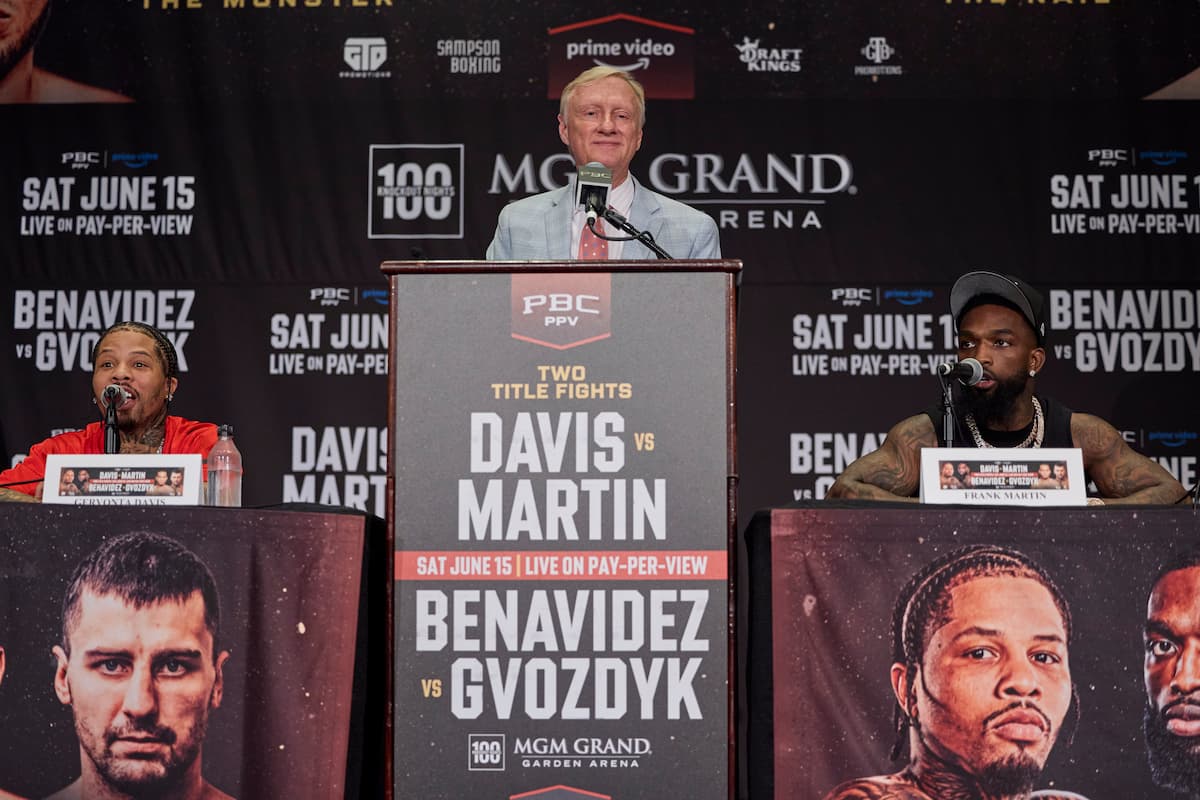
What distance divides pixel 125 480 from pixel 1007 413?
2074 mm

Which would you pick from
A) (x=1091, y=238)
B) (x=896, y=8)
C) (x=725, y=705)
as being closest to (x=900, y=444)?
(x=725, y=705)

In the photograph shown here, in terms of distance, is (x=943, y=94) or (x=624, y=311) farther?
(x=943, y=94)

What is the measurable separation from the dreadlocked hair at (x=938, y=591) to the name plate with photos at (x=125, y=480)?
4.32 feet

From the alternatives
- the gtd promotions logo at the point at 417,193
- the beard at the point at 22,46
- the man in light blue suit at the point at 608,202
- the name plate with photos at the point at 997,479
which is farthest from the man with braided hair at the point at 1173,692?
the beard at the point at 22,46

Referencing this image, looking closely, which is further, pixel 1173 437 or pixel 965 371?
pixel 1173 437

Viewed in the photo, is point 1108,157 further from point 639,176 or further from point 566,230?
point 566,230

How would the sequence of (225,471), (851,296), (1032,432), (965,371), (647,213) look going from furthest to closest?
(851,296)
(647,213)
(1032,432)
(225,471)
(965,371)

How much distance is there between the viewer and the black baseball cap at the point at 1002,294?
3.38 meters

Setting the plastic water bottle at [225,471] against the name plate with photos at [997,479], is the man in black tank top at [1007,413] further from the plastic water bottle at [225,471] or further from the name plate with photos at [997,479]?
the plastic water bottle at [225,471]

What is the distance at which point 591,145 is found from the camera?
3.73 m

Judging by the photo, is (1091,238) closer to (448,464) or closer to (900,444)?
(900,444)

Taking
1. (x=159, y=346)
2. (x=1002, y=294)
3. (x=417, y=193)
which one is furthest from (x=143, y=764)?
(x=417, y=193)

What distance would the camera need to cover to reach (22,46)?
199 inches

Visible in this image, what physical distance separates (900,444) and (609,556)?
1142mm
